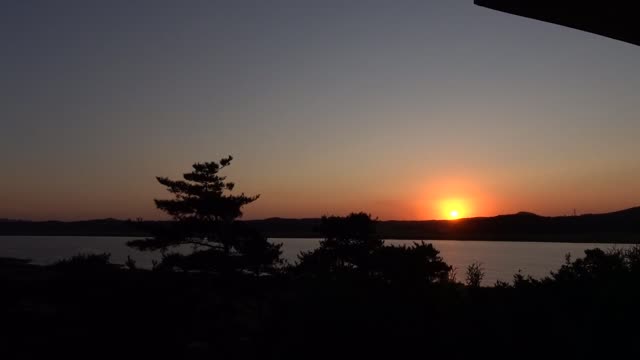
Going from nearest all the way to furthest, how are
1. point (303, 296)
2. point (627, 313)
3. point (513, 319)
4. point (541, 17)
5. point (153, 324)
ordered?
point (541, 17)
point (627, 313)
point (513, 319)
point (303, 296)
point (153, 324)

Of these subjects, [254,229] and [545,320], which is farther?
[254,229]

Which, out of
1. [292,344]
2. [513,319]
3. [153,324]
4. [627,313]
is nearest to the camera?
[627,313]

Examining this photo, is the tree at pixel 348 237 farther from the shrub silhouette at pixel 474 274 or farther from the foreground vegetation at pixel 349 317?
the foreground vegetation at pixel 349 317

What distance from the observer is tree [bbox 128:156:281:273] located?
37.3m

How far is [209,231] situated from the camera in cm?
3800

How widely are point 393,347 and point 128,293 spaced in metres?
6.28

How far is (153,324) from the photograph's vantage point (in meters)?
10.4

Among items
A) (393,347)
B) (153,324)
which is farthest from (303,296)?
(153,324)

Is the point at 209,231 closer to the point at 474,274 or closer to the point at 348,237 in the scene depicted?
the point at 348,237

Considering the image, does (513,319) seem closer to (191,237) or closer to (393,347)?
(393,347)

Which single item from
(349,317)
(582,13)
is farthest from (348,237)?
(582,13)

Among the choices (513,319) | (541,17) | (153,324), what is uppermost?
(541,17)

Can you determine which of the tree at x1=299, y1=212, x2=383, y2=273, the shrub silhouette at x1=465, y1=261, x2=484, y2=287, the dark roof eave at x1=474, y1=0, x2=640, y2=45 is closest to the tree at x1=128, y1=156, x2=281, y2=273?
the tree at x1=299, y1=212, x2=383, y2=273

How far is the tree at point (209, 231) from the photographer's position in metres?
37.3
